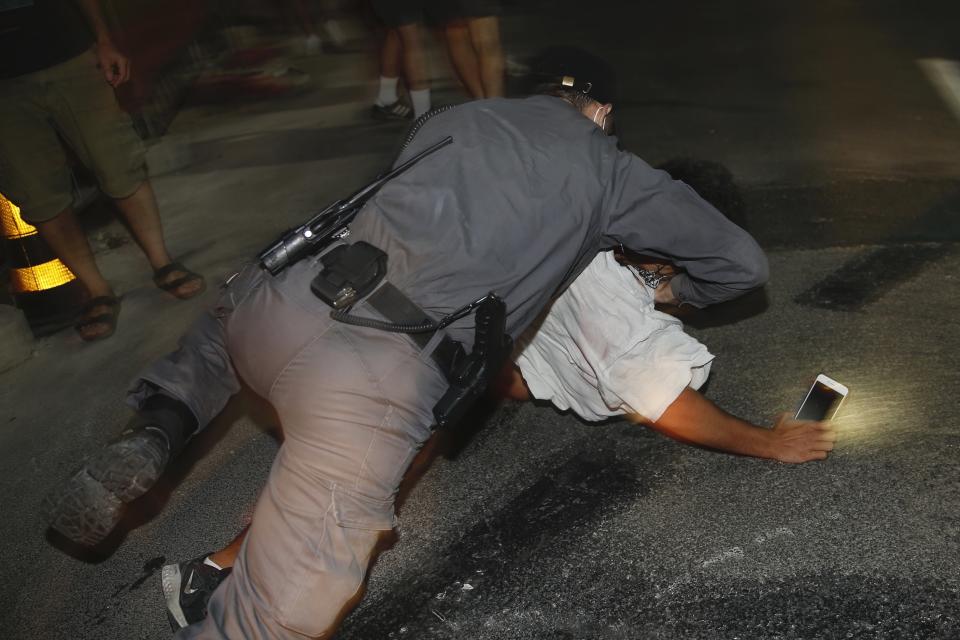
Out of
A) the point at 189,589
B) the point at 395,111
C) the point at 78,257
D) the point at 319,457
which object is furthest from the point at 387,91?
the point at 319,457

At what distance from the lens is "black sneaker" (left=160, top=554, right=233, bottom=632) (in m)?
1.98

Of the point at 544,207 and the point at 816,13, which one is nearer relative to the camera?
the point at 544,207

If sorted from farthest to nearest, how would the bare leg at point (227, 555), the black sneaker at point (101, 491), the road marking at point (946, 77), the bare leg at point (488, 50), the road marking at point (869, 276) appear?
the road marking at point (946, 77) < the bare leg at point (488, 50) < the road marking at point (869, 276) < the bare leg at point (227, 555) < the black sneaker at point (101, 491)

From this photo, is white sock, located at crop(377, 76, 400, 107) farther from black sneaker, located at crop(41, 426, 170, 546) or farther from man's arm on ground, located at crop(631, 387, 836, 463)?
black sneaker, located at crop(41, 426, 170, 546)

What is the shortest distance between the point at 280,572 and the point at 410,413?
1.45 ft

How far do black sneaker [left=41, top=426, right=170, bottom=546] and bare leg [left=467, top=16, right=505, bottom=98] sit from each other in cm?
330

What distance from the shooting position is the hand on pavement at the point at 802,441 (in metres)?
2.21

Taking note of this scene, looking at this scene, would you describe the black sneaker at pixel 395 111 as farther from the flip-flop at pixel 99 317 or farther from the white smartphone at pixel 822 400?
the white smartphone at pixel 822 400

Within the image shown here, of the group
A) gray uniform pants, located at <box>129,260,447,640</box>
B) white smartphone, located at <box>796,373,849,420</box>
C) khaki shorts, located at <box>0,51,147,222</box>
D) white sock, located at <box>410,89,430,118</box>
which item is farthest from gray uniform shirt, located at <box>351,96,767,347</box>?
white sock, located at <box>410,89,430,118</box>

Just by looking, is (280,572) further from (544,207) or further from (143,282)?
(143,282)

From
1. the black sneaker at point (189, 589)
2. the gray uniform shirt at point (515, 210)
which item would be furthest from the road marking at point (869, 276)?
the black sneaker at point (189, 589)

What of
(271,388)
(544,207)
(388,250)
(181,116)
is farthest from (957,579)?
(181,116)

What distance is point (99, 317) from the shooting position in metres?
3.46

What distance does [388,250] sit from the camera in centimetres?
166
